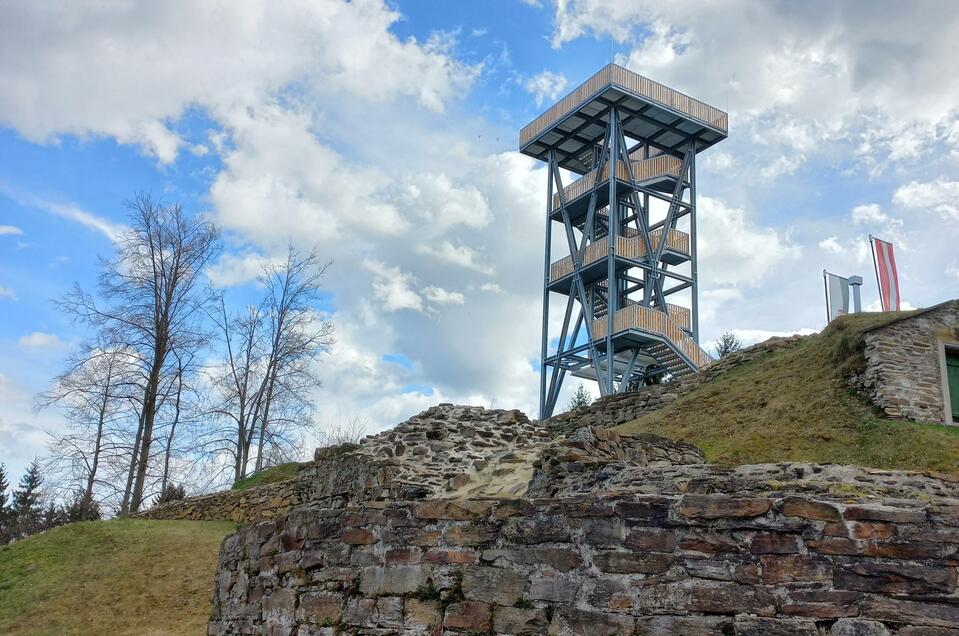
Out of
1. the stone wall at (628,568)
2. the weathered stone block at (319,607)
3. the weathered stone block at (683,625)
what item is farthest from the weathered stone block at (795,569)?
the weathered stone block at (319,607)

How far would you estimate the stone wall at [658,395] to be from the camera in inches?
768

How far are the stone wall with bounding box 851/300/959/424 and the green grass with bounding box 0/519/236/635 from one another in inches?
483

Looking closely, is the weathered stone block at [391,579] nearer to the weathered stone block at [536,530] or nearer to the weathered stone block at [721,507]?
the weathered stone block at [536,530]

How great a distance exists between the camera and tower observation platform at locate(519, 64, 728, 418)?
1091 inches

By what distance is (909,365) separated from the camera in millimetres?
15055

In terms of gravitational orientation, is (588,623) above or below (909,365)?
below

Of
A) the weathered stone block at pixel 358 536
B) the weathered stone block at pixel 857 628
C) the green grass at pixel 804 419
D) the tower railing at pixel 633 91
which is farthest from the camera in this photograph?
the tower railing at pixel 633 91

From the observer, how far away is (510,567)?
4.77m

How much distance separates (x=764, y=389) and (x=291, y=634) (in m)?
13.4

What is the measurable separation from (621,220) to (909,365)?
1642 cm

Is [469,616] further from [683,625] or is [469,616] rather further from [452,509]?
[683,625]

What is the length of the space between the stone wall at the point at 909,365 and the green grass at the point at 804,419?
314 millimetres

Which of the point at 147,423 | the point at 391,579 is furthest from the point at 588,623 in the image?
the point at 147,423

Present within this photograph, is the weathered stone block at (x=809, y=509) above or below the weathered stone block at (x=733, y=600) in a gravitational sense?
above
